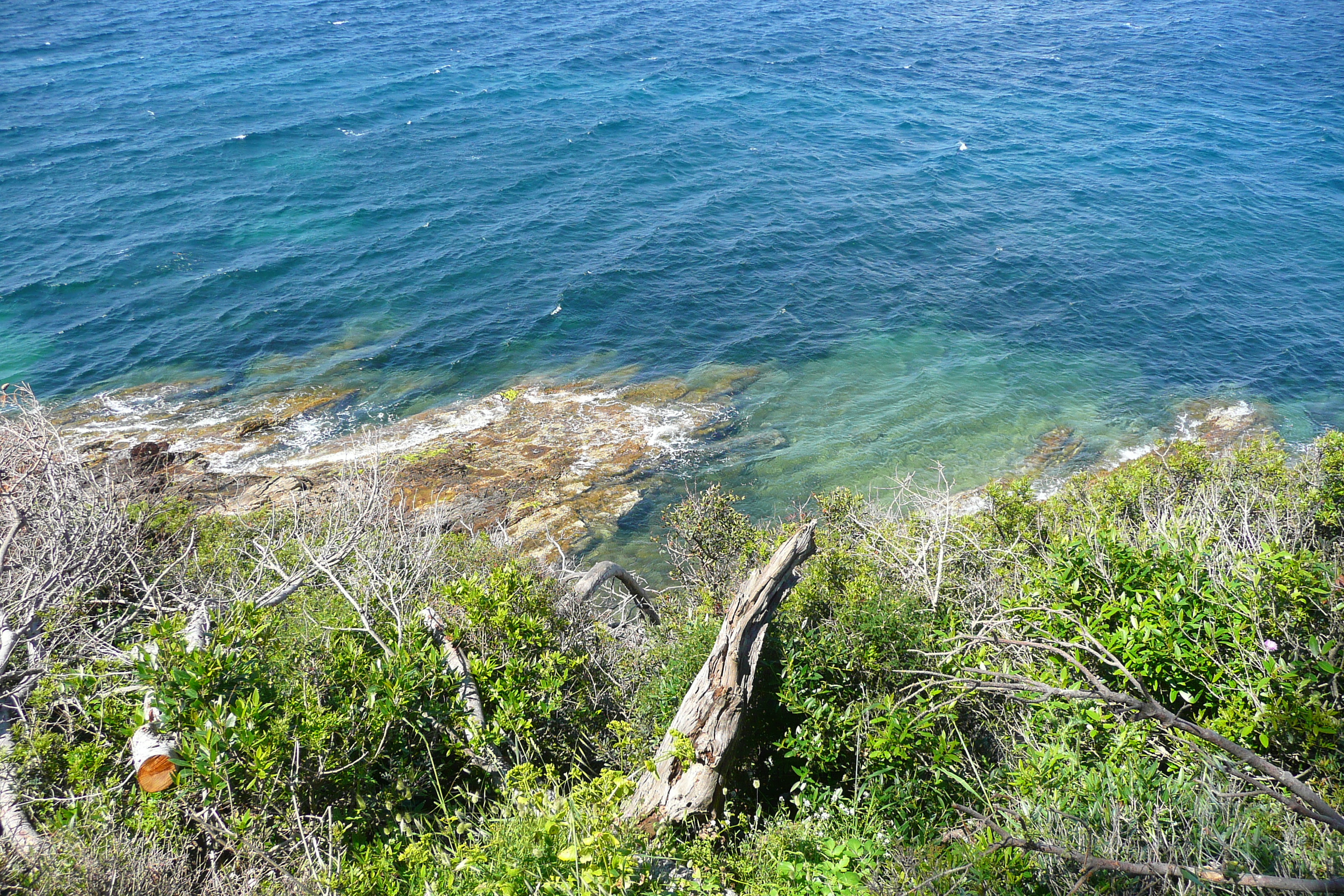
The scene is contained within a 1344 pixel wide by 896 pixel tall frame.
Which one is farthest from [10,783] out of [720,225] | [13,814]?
[720,225]

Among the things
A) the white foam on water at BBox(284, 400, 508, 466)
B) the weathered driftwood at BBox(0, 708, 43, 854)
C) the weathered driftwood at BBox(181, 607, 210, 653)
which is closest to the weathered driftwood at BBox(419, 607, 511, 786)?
the weathered driftwood at BBox(181, 607, 210, 653)

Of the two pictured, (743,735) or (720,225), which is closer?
(743,735)

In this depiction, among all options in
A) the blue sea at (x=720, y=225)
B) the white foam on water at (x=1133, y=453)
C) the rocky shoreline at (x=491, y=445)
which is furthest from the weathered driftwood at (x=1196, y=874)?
the white foam on water at (x=1133, y=453)

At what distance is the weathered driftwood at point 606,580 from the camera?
10.0 metres

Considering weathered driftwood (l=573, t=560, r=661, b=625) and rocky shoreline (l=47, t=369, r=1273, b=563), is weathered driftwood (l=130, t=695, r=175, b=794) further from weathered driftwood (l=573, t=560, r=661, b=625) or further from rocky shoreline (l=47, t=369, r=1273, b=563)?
rocky shoreline (l=47, t=369, r=1273, b=563)

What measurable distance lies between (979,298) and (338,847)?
27418 mm

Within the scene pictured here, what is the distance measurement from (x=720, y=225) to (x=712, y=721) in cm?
2862

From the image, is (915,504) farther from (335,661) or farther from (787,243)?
(787,243)

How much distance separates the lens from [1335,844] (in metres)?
4.88

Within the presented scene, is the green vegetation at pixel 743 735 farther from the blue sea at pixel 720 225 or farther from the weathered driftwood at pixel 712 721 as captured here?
the blue sea at pixel 720 225

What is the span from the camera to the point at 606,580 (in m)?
11.0

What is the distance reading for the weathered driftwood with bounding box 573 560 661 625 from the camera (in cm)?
1003

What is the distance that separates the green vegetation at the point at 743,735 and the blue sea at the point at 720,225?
1139cm

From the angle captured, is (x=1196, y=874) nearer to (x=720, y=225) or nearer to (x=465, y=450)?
(x=465, y=450)
